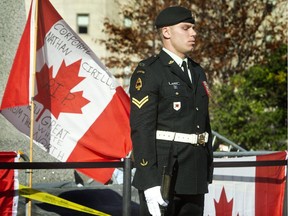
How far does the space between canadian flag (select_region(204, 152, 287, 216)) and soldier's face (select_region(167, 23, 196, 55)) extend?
6.52 ft

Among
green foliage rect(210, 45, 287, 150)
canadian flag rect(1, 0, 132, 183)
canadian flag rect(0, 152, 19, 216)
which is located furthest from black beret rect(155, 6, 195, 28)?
green foliage rect(210, 45, 287, 150)

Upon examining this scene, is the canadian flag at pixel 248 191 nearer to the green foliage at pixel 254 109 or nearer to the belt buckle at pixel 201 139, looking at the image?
the belt buckle at pixel 201 139

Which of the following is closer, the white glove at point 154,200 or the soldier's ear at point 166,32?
the white glove at point 154,200

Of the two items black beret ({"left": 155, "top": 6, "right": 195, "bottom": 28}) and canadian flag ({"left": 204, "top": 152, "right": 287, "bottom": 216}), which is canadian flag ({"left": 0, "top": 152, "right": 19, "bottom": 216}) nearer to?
black beret ({"left": 155, "top": 6, "right": 195, "bottom": 28})

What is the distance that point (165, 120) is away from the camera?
195 inches

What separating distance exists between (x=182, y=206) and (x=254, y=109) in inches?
628

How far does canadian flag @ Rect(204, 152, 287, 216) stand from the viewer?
690 cm

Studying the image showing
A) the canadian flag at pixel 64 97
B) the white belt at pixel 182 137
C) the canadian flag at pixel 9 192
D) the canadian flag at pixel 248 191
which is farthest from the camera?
the canadian flag at pixel 248 191

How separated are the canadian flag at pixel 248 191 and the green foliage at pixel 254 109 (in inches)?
531

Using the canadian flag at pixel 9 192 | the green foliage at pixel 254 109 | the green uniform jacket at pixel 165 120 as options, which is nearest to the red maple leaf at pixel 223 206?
the canadian flag at pixel 9 192

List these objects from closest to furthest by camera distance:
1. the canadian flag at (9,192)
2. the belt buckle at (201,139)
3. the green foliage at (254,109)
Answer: the belt buckle at (201,139) → the canadian flag at (9,192) → the green foliage at (254,109)

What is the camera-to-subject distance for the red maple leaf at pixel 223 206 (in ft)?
22.7

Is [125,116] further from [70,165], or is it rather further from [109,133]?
[70,165]

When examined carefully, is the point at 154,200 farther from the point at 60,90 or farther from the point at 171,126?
the point at 60,90
